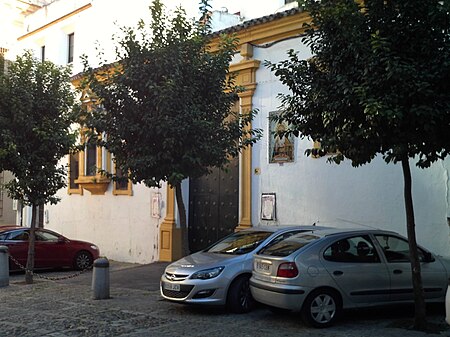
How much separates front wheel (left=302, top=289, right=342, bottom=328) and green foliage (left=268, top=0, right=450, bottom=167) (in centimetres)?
192

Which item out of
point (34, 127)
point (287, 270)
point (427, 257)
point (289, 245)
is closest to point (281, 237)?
point (289, 245)

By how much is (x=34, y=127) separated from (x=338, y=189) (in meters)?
7.20

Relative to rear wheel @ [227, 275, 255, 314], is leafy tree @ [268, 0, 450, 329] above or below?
above

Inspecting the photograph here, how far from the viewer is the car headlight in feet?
30.4

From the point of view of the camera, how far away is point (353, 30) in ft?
25.6

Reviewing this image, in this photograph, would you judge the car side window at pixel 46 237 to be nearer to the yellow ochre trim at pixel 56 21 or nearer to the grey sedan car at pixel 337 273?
the grey sedan car at pixel 337 273

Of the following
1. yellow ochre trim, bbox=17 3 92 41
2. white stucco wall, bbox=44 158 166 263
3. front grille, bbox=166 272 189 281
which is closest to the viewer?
front grille, bbox=166 272 189 281

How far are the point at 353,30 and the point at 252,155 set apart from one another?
24.4ft

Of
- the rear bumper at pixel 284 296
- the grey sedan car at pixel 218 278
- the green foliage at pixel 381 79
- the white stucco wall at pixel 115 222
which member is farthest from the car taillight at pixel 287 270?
the white stucco wall at pixel 115 222

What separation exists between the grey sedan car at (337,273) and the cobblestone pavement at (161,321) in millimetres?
344

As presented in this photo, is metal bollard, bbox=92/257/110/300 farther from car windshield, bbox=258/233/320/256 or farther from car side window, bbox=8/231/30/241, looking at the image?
car side window, bbox=8/231/30/241

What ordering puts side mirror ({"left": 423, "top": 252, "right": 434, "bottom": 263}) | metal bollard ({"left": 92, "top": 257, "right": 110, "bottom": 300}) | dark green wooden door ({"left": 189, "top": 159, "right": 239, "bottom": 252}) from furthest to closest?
1. dark green wooden door ({"left": 189, "top": 159, "right": 239, "bottom": 252})
2. metal bollard ({"left": 92, "top": 257, "right": 110, "bottom": 300})
3. side mirror ({"left": 423, "top": 252, "right": 434, "bottom": 263})

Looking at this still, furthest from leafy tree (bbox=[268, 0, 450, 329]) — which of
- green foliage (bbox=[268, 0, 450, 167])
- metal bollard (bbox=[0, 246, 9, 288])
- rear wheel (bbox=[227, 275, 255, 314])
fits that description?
metal bollard (bbox=[0, 246, 9, 288])

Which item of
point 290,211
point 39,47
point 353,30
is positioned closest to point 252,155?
point 290,211
